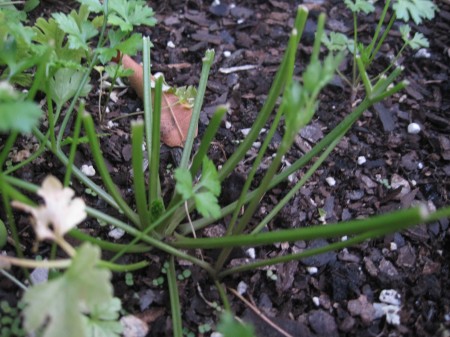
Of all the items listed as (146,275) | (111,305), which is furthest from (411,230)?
(111,305)

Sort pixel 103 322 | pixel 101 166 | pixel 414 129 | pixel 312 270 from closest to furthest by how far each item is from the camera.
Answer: pixel 103 322, pixel 101 166, pixel 312 270, pixel 414 129

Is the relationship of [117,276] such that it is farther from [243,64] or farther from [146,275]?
[243,64]

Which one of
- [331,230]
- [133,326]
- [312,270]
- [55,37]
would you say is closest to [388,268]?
[312,270]

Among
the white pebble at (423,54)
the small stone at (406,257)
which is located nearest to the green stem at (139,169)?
the small stone at (406,257)

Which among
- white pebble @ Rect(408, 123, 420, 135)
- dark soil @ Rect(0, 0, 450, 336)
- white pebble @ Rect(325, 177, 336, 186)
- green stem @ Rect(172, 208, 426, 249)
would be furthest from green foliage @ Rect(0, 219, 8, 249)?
white pebble @ Rect(408, 123, 420, 135)

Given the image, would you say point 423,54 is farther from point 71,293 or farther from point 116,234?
point 71,293
